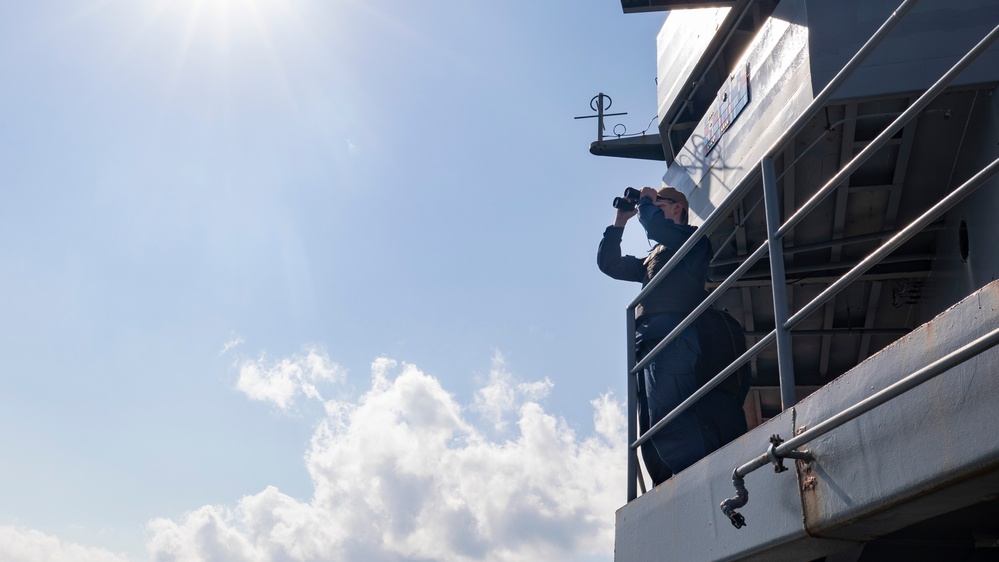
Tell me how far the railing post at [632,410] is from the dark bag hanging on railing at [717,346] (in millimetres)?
323

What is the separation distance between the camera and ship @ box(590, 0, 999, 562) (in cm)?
Result: 224

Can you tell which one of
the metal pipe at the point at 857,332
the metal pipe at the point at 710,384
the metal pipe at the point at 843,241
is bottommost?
the metal pipe at the point at 710,384

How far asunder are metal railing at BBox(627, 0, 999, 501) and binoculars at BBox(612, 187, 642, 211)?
76 cm

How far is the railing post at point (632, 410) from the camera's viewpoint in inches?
166

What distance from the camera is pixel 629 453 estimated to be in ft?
13.8

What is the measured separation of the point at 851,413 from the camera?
7.32ft

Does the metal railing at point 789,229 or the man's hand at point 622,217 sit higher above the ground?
the man's hand at point 622,217

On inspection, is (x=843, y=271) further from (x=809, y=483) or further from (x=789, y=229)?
(x=809, y=483)

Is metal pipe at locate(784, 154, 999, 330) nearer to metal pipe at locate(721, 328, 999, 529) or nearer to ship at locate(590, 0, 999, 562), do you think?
ship at locate(590, 0, 999, 562)

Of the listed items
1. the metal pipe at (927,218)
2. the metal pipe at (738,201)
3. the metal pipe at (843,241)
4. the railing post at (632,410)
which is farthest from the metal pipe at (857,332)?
the metal pipe at (927,218)

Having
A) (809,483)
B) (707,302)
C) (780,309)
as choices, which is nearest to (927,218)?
(780,309)

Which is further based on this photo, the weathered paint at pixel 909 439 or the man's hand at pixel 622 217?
the man's hand at pixel 622 217

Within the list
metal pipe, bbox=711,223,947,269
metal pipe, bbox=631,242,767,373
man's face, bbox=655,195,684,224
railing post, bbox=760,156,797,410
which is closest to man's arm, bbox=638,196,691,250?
man's face, bbox=655,195,684,224

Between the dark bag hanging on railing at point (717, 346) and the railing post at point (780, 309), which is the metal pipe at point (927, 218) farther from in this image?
the dark bag hanging on railing at point (717, 346)
